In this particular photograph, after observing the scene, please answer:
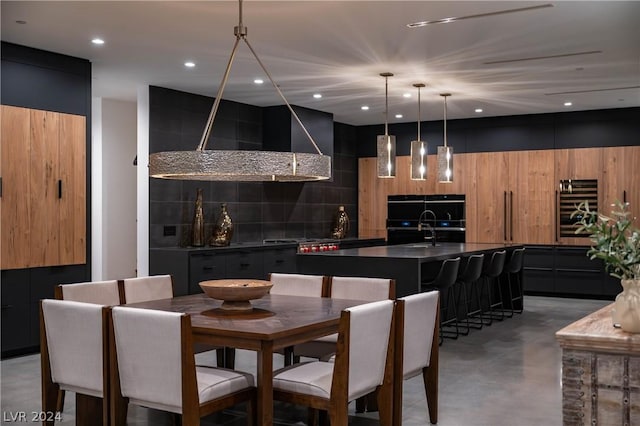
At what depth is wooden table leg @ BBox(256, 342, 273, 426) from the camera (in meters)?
3.16

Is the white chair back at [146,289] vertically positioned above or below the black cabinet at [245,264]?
above

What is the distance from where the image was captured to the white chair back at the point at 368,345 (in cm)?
320

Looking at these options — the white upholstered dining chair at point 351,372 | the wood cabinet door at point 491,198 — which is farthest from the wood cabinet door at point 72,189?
the wood cabinet door at point 491,198

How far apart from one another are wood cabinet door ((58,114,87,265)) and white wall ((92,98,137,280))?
8.17ft

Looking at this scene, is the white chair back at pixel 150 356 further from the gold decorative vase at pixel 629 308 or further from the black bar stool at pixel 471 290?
the black bar stool at pixel 471 290

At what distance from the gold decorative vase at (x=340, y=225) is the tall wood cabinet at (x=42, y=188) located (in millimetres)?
4798

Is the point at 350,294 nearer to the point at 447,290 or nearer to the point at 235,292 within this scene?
the point at 235,292

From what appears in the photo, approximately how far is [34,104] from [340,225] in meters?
5.50

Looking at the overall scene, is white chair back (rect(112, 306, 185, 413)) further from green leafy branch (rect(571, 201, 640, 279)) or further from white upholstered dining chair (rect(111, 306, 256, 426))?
green leafy branch (rect(571, 201, 640, 279))

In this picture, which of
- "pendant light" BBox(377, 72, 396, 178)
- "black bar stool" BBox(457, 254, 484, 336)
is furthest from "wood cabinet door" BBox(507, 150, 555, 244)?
"pendant light" BBox(377, 72, 396, 178)

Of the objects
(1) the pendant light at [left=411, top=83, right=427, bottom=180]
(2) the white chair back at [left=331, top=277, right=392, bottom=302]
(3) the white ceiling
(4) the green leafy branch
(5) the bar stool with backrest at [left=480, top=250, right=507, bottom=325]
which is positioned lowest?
(5) the bar stool with backrest at [left=480, top=250, right=507, bottom=325]

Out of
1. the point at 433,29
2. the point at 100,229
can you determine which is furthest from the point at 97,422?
the point at 100,229

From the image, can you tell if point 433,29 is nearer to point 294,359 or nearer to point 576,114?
point 294,359

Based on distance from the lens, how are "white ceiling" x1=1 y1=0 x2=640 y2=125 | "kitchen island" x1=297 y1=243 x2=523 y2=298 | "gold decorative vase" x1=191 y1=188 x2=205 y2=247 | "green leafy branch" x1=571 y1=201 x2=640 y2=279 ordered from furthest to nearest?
"gold decorative vase" x1=191 y1=188 x2=205 y2=247, "kitchen island" x1=297 y1=243 x2=523 y2=298, "white ceiling" x1=1 y1=0 x2=640 y2=125, "green leafy branch" x1=571 y1=201 x2=640 y2=279
